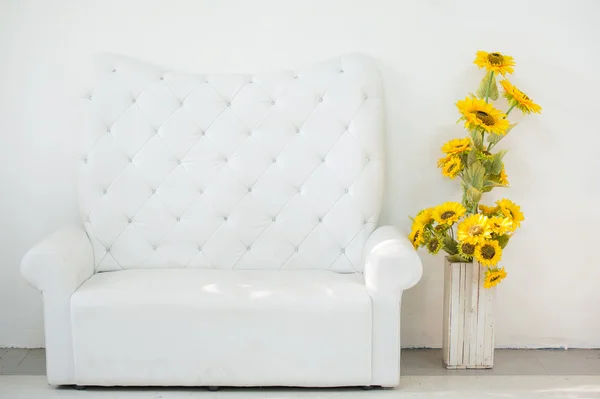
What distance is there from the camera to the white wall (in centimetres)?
327

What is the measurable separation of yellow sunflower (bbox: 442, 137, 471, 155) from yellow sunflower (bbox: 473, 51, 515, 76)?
311 millimetres

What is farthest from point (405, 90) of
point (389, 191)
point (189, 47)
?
point (189, 47)

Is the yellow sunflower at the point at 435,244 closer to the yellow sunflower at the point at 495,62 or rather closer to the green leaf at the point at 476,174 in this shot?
the green leaf at the point at 476,174

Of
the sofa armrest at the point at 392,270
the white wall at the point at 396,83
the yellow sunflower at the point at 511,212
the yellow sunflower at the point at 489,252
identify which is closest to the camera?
the sofa armrest at the point at 392,270

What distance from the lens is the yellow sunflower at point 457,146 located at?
3.06 meters

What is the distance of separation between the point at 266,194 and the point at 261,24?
2.56 feet

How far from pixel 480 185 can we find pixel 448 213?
19 cm

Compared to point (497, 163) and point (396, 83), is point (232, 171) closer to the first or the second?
point (396, 83)

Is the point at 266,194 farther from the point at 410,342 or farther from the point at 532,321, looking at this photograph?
the point at 532,321

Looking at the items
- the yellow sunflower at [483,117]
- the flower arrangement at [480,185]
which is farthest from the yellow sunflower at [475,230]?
the yellow sunflower at [483,117]

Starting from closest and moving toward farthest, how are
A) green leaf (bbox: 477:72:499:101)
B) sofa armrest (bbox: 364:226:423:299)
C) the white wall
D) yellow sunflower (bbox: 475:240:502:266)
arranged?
sofa armrest (bbox: 364:226:423:299) < yellow sunflower (bbox: 475:240:502:266) < green leaf (bbox: 477:72:499:101) < the white wall

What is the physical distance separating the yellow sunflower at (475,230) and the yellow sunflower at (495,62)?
2.06 feet

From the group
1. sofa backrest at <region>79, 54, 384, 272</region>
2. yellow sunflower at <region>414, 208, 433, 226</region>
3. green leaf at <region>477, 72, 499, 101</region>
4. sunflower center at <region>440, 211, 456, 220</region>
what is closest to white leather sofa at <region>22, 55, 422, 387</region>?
sofa backrest at <region>79, 54, 384, 272</region>

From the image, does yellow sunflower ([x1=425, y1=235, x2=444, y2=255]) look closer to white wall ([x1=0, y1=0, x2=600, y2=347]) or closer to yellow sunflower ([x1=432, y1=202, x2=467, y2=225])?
yellow sunflower ([x1=432, y1=202, x2=467, y2=225])
